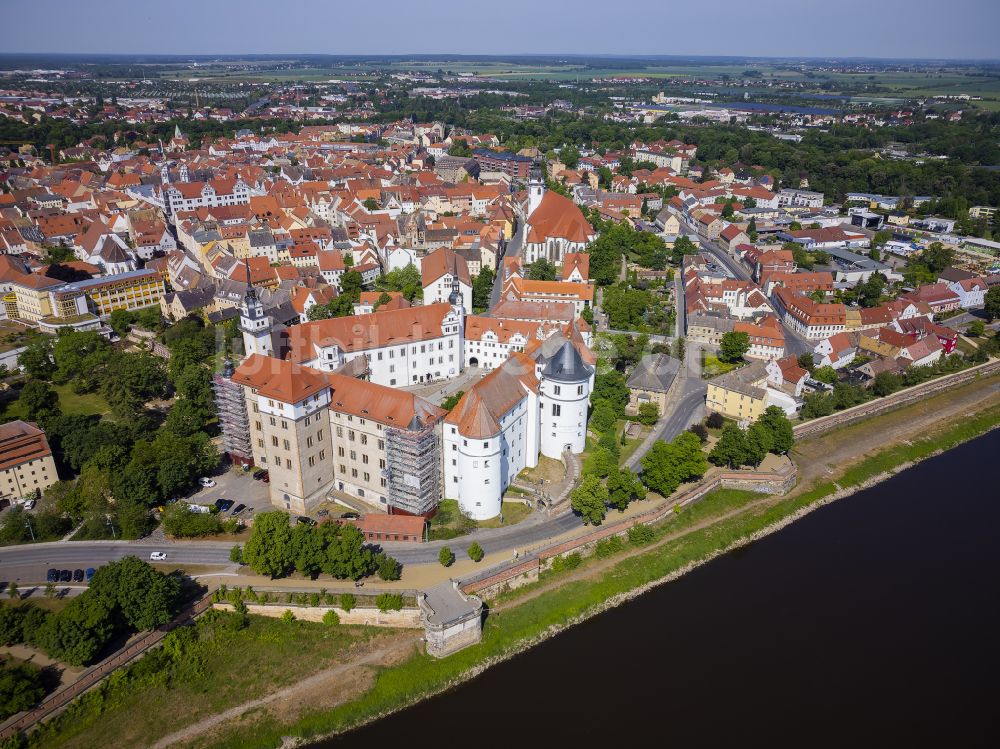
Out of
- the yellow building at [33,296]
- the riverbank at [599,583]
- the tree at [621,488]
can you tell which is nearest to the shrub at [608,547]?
the riverbank at [599,583]

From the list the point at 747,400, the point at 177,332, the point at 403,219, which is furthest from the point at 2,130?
the point at 747,400

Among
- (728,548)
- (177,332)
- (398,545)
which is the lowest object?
(728,548)

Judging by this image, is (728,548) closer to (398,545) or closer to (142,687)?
(398,545)

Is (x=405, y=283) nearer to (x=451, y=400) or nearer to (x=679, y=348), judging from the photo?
Result: (x=451, y=400)

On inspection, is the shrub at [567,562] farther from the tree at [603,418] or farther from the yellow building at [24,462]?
the yellow building at [24,462]

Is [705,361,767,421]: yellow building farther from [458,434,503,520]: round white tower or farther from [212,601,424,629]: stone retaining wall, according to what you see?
[212,601,424,629]: stone retaining wall

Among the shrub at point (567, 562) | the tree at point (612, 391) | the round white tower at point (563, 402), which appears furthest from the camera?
the tree at point (612, 391)
